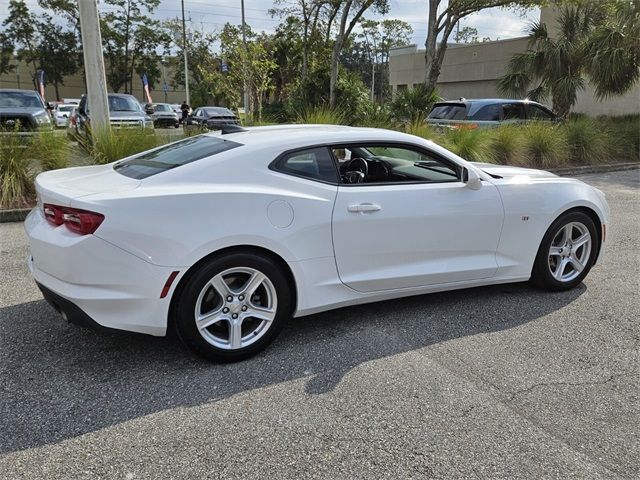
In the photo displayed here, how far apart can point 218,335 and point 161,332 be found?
376mm

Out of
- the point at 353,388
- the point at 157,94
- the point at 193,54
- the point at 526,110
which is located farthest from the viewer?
the point at 157,94

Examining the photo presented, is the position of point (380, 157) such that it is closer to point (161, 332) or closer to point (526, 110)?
point (161, 332)

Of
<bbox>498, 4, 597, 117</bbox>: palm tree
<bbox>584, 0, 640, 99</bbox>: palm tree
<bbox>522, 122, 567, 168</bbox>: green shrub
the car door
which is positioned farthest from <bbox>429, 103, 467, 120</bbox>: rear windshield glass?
the car door

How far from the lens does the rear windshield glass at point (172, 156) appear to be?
3557 millimetres

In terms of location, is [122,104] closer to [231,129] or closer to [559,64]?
[559,64]

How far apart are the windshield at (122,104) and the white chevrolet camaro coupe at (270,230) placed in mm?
14542

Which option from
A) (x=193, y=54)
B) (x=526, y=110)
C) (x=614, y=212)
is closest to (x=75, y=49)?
(x=193, y=54)

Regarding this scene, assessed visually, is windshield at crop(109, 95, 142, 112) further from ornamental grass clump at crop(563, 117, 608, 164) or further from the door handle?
the door handle

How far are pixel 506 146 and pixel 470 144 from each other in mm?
1239

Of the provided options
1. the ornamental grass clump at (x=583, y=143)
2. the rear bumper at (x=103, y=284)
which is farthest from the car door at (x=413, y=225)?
the ornamental grass clump at (x=583, y=143)

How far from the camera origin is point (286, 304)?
3.47m

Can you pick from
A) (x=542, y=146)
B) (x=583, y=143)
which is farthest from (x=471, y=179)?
(x=583, y=143)

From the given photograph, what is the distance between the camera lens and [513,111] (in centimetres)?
1416

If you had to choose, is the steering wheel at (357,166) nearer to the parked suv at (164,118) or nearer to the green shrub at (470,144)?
the green shrub at (470,144)
